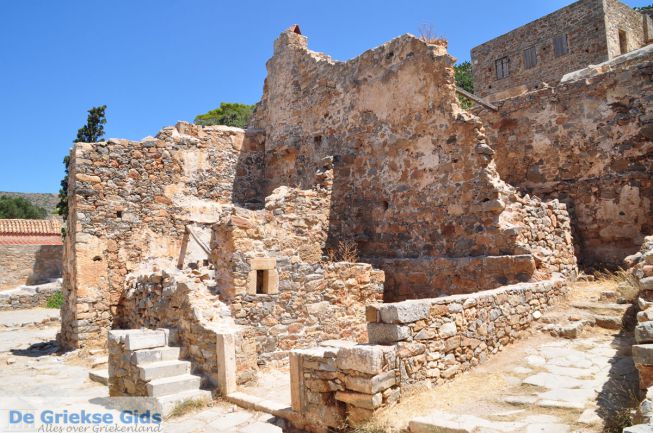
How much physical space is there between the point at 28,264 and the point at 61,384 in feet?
55.9

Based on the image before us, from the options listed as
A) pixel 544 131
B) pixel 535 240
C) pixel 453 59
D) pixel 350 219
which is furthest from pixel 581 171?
pixel 350 219

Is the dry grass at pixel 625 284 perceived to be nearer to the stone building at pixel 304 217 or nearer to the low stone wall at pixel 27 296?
the stone building at pixel 304 217

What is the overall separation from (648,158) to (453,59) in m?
4.39

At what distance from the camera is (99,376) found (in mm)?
8039

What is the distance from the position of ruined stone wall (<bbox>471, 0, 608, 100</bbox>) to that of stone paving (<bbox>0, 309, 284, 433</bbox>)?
17028 millimetres

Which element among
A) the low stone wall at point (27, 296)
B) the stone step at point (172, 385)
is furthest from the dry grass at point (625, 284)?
the low stone wall at point (27, 296)

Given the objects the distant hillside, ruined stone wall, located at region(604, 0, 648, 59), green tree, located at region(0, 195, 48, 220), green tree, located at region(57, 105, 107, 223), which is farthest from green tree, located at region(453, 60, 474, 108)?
the distant hillside

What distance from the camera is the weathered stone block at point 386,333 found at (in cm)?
523

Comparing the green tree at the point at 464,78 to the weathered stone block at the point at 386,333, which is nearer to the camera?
the weathered stone block at the point at 386,333

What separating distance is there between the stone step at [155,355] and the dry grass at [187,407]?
0.99m

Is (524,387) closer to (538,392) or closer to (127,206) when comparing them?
(538,392)

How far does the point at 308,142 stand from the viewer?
510 inches

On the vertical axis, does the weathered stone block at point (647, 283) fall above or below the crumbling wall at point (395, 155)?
below

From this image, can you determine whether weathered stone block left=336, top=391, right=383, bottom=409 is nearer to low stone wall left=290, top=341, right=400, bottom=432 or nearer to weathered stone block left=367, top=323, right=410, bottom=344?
low stone wall left=290, top=341, right=400, bottom=432
